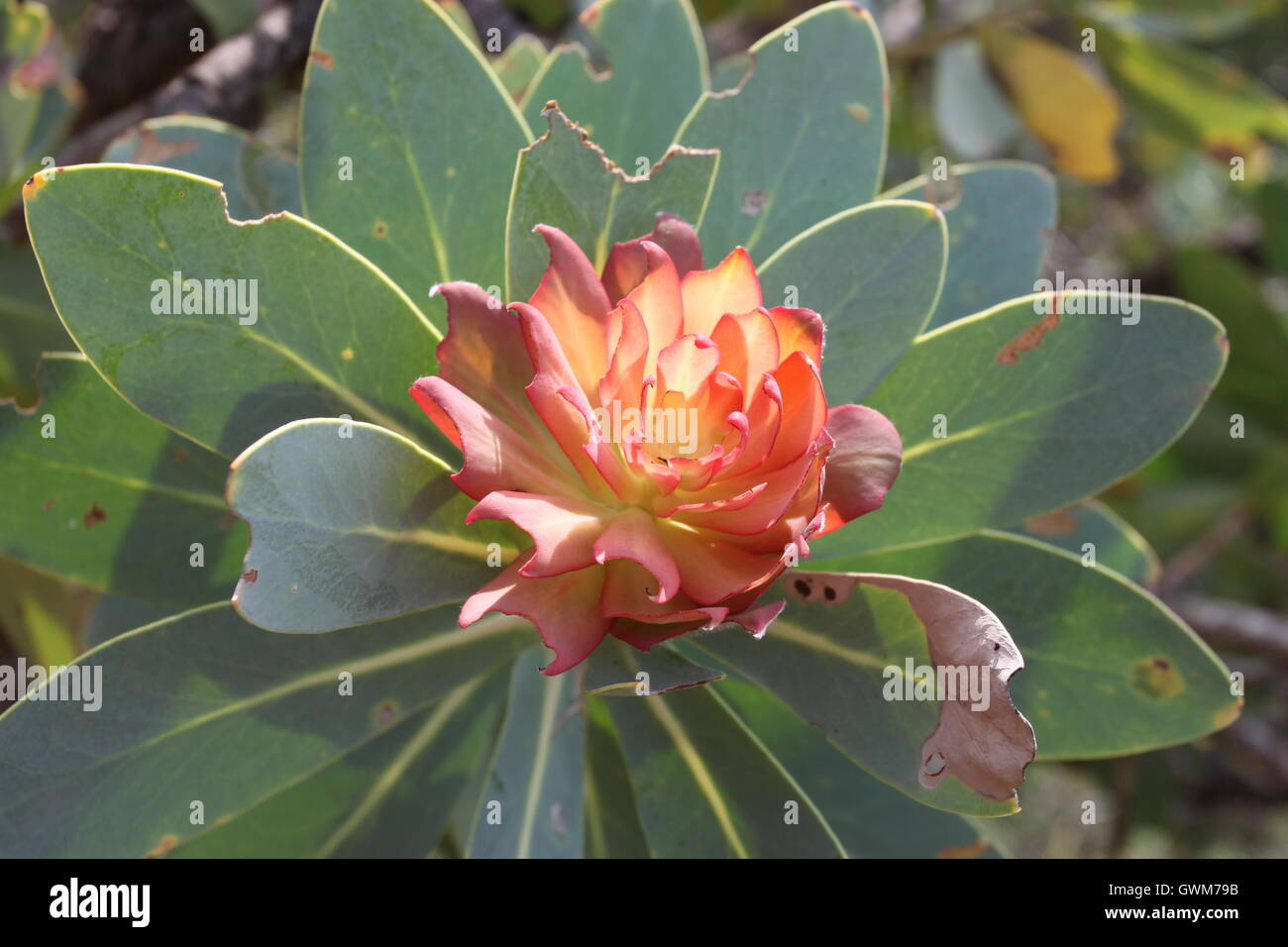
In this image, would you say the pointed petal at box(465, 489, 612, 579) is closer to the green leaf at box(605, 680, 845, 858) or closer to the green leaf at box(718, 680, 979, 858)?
the green leaf at box(605, 680, 845, 858)

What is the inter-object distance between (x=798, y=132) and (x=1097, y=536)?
0.68m

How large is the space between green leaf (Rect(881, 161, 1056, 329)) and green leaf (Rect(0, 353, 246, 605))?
2.87ft

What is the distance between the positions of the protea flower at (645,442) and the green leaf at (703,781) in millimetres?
211

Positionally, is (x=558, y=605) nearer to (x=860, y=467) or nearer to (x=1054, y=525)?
(x=860, y=467)

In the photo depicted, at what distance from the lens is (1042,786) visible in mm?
5293

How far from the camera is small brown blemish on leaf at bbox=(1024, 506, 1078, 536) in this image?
1.48 metres

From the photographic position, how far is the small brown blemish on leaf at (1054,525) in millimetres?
1483

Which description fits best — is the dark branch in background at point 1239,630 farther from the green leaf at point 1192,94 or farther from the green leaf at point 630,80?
the green leaf at point 630,80

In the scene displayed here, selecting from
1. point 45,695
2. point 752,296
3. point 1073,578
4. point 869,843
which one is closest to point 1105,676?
point 1073,578

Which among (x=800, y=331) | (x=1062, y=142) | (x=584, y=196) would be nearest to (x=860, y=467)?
(x=800, y=331)

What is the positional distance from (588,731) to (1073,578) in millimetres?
561

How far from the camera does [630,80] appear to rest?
133 cm

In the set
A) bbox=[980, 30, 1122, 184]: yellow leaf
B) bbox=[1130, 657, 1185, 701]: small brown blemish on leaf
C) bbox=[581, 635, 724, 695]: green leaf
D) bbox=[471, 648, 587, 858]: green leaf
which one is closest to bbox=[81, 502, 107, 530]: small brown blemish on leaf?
bbox=[471, 648, 587, 858]: green leaf

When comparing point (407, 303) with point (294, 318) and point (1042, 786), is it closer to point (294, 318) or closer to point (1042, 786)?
point (294, 318)
